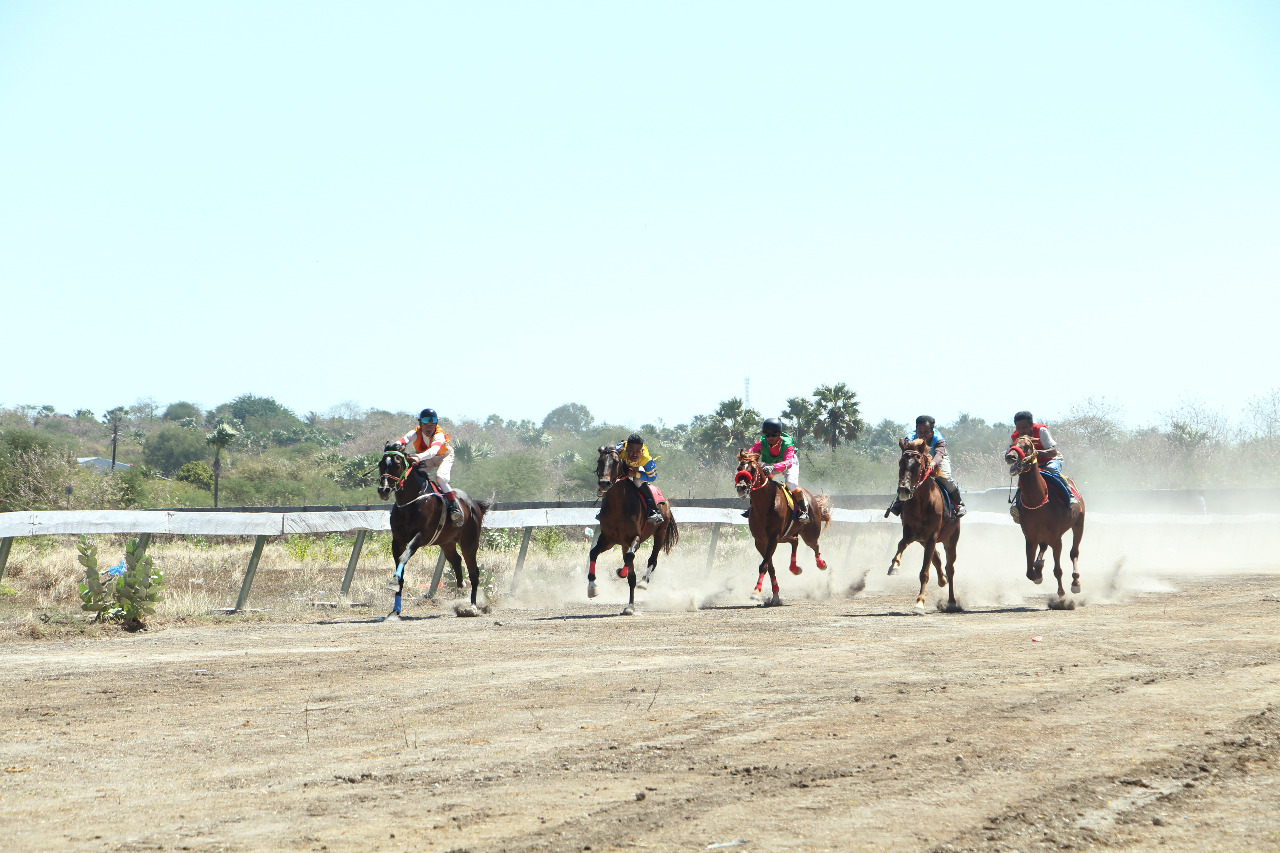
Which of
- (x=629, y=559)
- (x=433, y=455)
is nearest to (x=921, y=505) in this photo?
(x=629, y=559)

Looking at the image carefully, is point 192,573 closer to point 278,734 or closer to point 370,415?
point 278,734

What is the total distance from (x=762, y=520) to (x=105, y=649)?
8.80 meters

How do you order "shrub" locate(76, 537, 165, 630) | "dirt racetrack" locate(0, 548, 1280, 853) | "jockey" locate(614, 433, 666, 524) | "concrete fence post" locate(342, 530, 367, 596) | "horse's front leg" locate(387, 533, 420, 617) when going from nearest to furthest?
"dirt racetrack" locate(0, 548, 1280, 853) → "shrub" locate(76, 537, 165, 630) → "horse's front leg" locate(387, 533, 420, 617) → "jockey" locate(614, 433, 666, 524) → "concrete fence post" locate(342, 530, 367, 596)

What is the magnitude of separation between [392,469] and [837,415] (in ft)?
156

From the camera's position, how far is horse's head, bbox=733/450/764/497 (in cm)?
1631

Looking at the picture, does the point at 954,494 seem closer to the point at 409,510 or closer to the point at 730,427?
the point at 409,510

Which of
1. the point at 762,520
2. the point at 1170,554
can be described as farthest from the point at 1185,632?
the point at 1170,554

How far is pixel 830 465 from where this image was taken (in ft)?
197

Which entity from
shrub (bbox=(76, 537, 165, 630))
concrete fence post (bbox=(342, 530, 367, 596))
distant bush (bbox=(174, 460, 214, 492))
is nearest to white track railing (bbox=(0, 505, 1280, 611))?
concrete fence post (bbox=(342, 530, 367, 596))

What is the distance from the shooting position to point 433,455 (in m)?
15.4

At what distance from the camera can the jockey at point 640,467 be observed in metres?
15.9

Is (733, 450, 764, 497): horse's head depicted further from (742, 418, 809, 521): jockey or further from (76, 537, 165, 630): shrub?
(76, 537, 165, 630): shrub

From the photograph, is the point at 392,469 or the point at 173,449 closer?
the point at 392,469

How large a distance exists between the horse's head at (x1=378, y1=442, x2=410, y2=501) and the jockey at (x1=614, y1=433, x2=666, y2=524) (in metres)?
2.86
